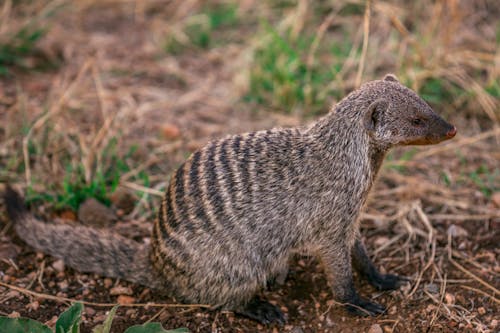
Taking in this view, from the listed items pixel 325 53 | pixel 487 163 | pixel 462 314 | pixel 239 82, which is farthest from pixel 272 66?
pixel 462 314

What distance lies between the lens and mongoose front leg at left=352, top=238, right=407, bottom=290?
3.02 meters

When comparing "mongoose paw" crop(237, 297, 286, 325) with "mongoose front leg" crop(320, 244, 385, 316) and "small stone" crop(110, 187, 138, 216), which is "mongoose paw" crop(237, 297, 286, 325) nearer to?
"mongoose front leg" crop(320, 244, 385, 316)

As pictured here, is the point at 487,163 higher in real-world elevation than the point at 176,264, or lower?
lower

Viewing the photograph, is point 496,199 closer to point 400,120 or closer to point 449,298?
point 449,298

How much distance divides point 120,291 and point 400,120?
1601 millimetres

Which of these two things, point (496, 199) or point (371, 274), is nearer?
point (371, 274)

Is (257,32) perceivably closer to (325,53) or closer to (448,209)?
(325,53)

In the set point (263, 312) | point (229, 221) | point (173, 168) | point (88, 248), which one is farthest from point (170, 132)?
point (263, 312)

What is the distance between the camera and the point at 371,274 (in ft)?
9.98

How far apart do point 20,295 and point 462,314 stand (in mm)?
2125

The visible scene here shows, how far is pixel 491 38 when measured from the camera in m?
5.02

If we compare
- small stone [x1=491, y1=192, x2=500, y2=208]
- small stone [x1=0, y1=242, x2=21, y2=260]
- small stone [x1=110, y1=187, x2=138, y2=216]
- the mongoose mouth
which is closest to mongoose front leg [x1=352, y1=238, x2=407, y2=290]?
the mongoose mouth

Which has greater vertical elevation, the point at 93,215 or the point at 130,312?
the point at 93,215

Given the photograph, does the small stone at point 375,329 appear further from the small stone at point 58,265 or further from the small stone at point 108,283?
the small stone at point 58,265
